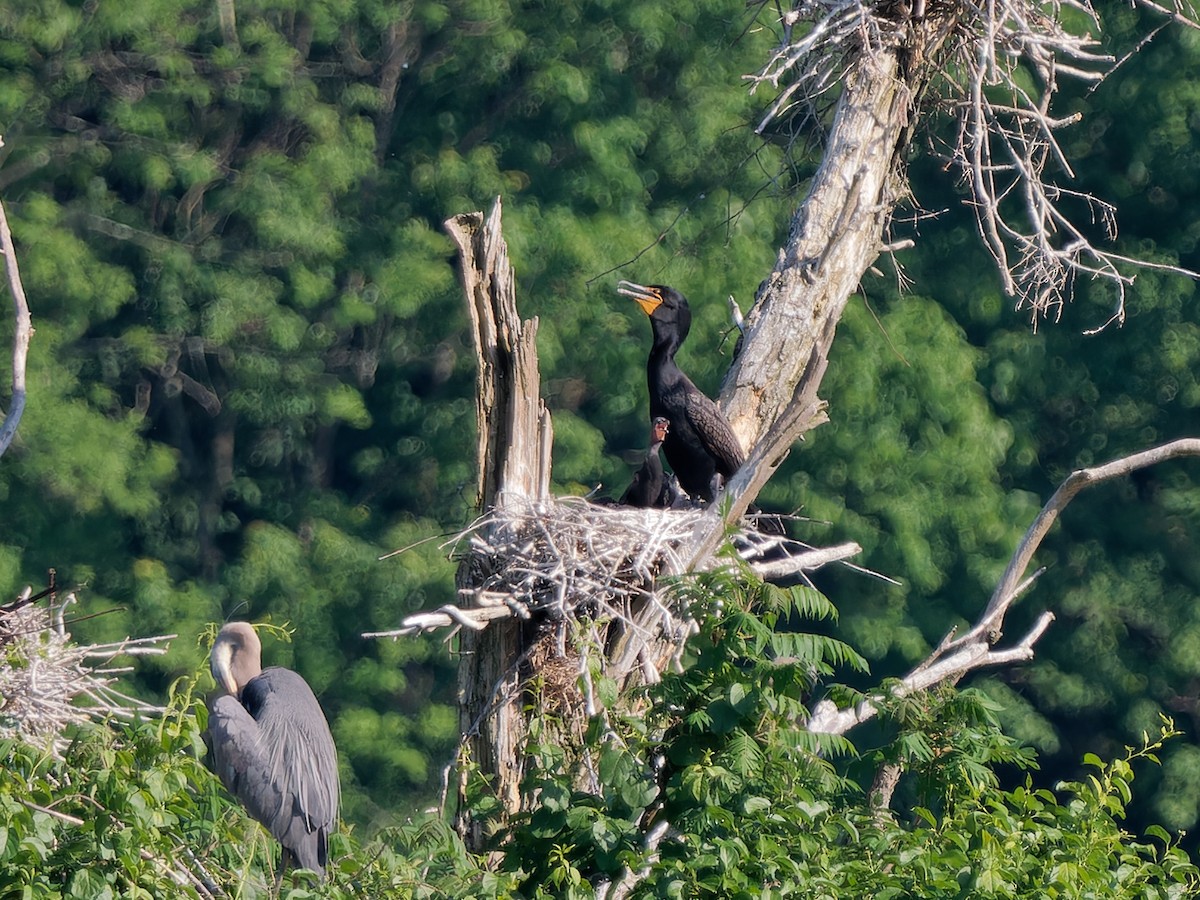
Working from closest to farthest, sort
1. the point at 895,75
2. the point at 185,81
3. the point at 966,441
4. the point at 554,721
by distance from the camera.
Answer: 1. the point at 554,721
2. the point at 895,75
3. the point at 966,441
4. the point at 185,81

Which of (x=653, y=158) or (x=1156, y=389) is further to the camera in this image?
(x=653, y=158)

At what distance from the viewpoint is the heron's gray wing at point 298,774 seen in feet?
19.7

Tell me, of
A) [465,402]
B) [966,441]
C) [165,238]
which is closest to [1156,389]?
[966,441]

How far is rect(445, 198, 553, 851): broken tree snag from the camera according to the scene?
5.03 meters

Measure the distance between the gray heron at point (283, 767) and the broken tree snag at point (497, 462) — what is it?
1.09m

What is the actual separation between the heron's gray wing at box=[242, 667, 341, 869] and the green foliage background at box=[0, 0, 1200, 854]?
855 cm

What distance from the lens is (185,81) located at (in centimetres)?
1599

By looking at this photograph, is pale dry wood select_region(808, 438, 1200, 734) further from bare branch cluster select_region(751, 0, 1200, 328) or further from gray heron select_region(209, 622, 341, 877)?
gray heron select_region(209, 622, 341, 877)

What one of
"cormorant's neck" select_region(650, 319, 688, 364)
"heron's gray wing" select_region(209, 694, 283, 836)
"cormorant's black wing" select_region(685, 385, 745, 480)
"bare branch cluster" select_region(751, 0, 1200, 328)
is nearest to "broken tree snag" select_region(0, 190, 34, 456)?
"heron's gray wing" select_region(209, 694, 283, 836)

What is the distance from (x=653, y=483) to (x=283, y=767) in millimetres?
1764

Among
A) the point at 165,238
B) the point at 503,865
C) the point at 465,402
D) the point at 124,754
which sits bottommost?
the point at 465,402

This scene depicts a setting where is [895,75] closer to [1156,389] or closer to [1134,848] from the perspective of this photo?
[1134,848]

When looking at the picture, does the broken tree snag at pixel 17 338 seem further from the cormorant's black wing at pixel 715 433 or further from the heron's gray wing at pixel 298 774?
the cormorant's black wing at pixel 715 433

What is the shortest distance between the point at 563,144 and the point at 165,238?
151 inches
